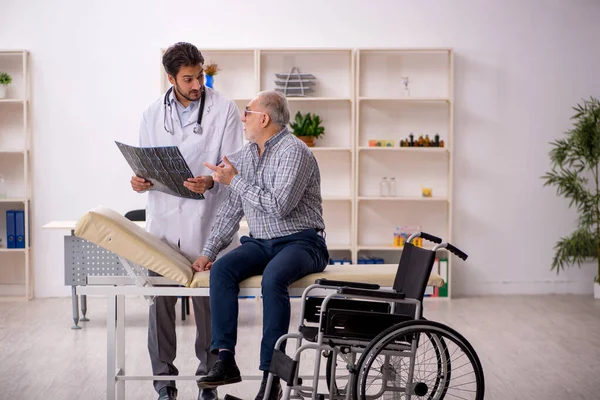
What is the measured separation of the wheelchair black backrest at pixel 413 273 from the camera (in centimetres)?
294

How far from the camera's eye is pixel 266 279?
10.2 ft

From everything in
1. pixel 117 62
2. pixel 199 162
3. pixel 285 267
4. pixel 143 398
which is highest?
pixel 117 62

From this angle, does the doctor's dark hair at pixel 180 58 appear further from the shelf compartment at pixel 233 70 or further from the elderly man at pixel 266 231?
the shelf compartment at pixel 233 70

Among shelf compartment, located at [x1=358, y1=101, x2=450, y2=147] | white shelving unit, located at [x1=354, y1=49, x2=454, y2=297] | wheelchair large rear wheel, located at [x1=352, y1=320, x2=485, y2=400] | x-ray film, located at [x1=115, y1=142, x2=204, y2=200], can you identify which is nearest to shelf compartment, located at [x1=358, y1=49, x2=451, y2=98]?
white shelving unit, located at [x1=354, y1=49, x2=454, y2=297]

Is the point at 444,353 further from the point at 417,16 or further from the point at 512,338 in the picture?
the point at 417,16

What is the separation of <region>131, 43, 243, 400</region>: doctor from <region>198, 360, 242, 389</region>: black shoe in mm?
483

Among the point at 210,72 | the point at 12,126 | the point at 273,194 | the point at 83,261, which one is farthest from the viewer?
the point at 12,126

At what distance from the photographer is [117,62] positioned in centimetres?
643

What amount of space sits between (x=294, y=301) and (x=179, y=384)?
241 cm

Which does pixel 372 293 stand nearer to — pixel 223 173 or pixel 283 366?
pixel 283 366

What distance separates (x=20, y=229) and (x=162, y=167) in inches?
134

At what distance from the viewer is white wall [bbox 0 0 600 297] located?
641 cm

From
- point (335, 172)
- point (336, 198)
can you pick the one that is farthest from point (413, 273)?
point (335, 172)

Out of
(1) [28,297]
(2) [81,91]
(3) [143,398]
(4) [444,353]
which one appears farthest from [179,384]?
(2) [81,91]
